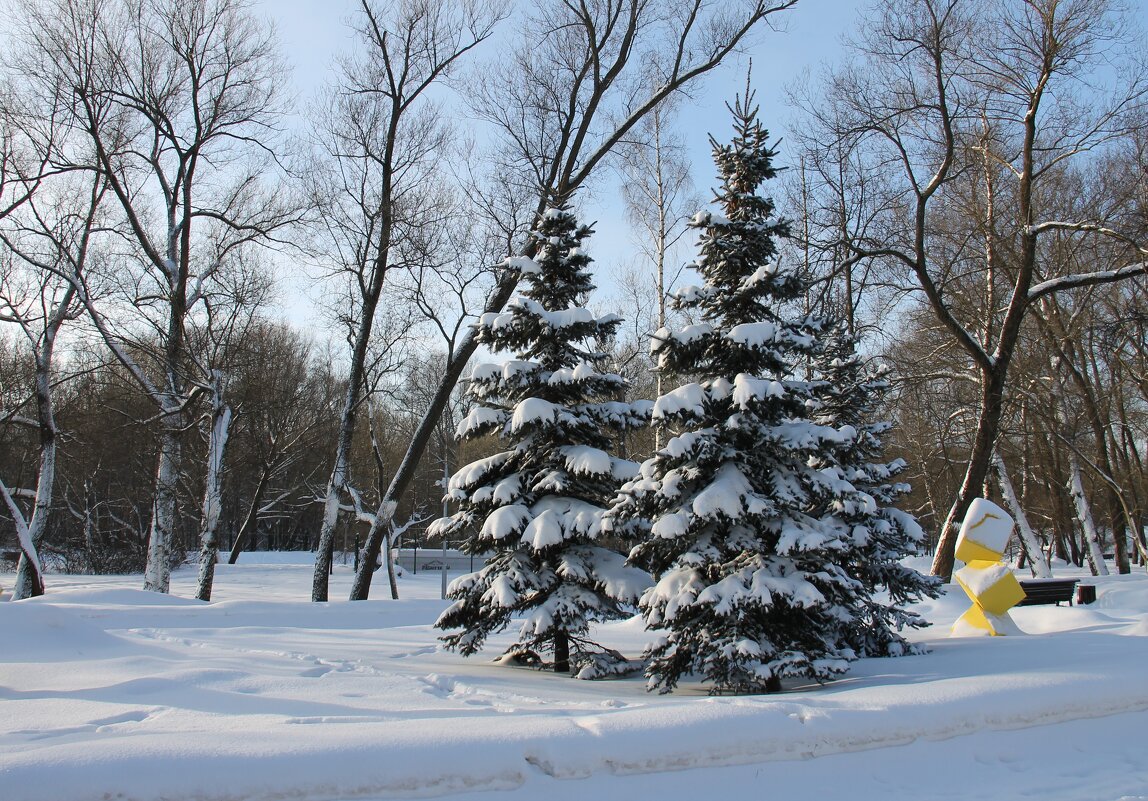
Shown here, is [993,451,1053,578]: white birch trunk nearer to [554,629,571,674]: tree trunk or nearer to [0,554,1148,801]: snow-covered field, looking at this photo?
[0,554,1148,801]: snow-covered field

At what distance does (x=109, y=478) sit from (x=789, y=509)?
36477mm

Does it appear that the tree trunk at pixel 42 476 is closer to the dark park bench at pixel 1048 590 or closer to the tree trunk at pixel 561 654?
the tree trunk at pixel 561 654

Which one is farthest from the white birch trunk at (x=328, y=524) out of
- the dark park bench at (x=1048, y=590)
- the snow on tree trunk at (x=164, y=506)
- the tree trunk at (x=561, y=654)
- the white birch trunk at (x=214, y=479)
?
the dark park bench at (x=1048, y=590)

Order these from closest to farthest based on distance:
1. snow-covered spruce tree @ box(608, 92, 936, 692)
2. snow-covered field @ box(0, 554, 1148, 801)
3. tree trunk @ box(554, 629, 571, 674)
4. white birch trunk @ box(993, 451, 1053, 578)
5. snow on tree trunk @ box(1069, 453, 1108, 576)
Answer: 1. snow-covered field @ box(0, 554, 1148, 801)
2. snow-covered spruce tree @ box(608, 92, 936, 692)
3. tree trunk @ box(554, 629, 571, 674)
4. white birch trunk @ box(993, 451, 1053, 578)
5. snow on tree trunk @ box(1069, 453, 1108, 576)

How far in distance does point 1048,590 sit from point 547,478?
12538 mm

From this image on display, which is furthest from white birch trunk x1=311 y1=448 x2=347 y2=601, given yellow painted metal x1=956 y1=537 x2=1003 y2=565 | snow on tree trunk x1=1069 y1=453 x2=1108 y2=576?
snow on tree trunk x1=1069 y1=453 x2=1108 y2=576

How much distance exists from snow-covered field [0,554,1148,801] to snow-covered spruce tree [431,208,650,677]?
705 mm

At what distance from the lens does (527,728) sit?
5.18 metres

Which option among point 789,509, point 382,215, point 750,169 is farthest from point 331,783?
point 382,215

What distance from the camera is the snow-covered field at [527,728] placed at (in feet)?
14.7

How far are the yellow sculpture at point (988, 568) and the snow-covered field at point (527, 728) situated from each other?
1788 mm

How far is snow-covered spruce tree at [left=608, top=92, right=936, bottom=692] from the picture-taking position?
325 inches

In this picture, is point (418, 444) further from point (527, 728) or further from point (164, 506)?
point (527, 728)

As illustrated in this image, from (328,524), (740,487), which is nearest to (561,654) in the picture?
(740,487)
